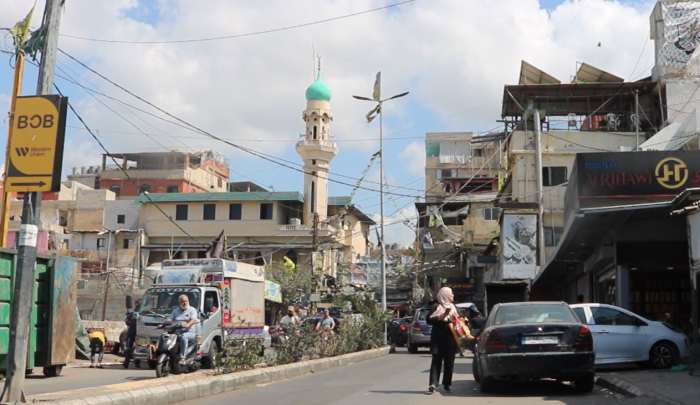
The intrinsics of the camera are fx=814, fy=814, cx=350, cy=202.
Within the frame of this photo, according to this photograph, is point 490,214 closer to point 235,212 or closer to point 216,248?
point 235,212

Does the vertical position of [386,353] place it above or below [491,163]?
below

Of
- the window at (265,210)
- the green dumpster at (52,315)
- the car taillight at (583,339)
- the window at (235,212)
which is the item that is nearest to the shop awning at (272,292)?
the green dumpster at (52,315)

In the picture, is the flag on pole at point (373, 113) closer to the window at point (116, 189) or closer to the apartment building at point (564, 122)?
the apartment building at point (564, 122)

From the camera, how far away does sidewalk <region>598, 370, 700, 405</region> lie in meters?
11.0

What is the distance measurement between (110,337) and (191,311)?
51.7ft

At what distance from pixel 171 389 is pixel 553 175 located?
139 feet

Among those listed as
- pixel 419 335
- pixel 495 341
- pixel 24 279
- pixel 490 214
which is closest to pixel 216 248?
pixel 419 335

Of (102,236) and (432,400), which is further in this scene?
(102,236)

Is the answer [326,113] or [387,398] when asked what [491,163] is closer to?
[326,113]

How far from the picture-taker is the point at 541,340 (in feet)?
40.7

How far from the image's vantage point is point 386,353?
3167 centimetres

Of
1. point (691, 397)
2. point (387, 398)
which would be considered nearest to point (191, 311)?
point (387, 398)

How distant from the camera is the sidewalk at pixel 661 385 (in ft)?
36.1

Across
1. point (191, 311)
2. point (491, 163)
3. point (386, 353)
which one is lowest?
point (386, 353)
